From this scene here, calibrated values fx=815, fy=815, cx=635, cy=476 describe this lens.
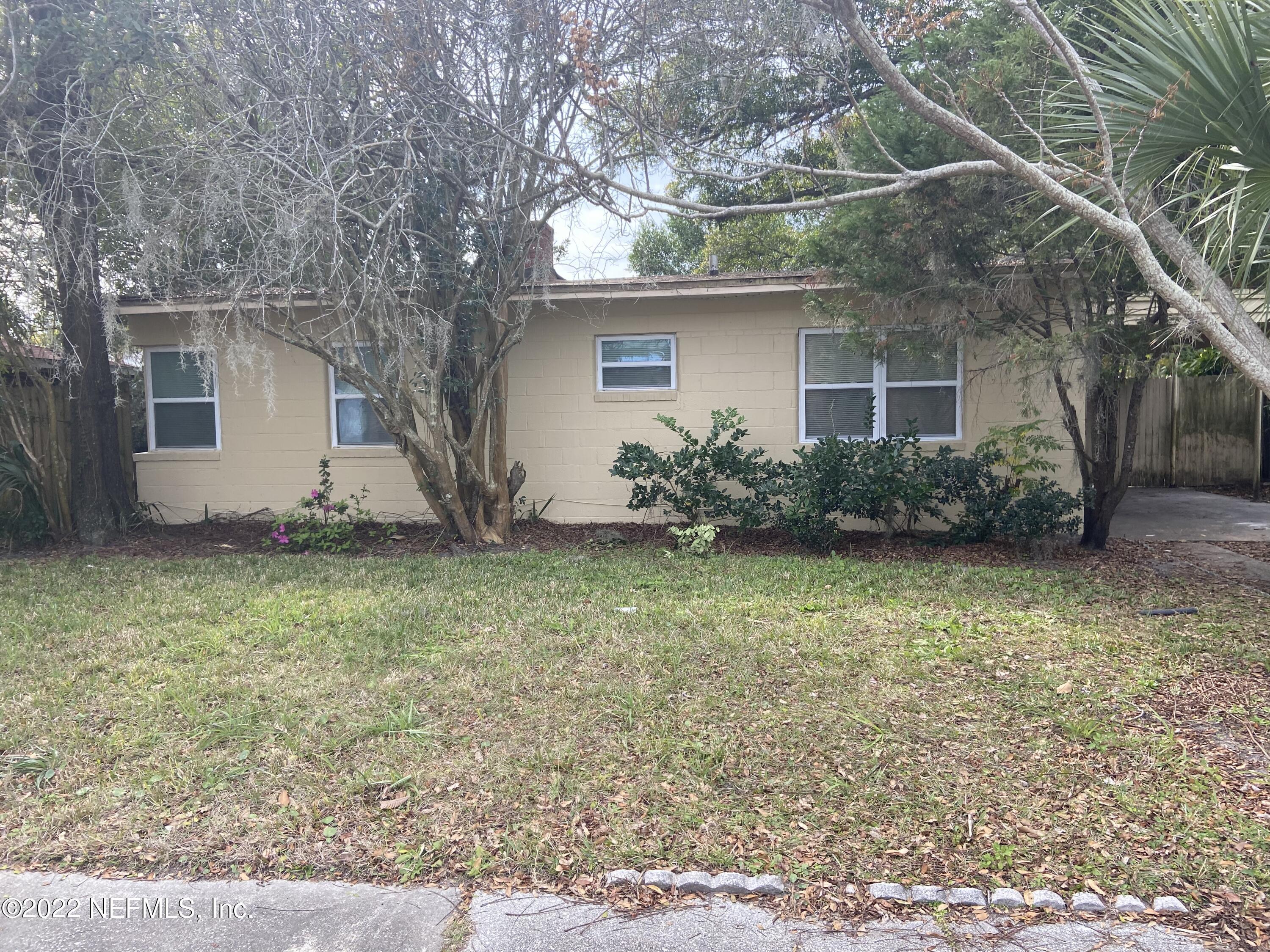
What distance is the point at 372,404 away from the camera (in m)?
8.19

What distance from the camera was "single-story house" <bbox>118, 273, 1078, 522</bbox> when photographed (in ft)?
31.1

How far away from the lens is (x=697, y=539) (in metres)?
8.22

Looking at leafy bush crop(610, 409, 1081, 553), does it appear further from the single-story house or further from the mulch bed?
the single-story house

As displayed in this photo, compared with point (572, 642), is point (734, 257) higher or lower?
higher

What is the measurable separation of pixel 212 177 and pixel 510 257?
2.65 metres

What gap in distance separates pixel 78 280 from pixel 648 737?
25.3 ft

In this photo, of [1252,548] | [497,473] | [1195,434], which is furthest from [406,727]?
[1195,434]

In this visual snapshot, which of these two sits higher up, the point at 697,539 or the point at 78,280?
the point at 78,280

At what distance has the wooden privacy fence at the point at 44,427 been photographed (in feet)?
29.8

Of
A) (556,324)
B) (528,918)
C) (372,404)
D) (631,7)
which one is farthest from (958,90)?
(528,918)

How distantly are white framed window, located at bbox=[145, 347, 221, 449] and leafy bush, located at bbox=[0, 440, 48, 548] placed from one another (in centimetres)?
160

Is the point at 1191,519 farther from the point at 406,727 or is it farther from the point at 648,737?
the point at 406,727

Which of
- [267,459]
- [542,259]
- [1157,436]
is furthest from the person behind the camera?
[1157,436]

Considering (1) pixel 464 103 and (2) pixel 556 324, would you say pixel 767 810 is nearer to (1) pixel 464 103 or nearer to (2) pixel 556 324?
(1) pixel 464 103
